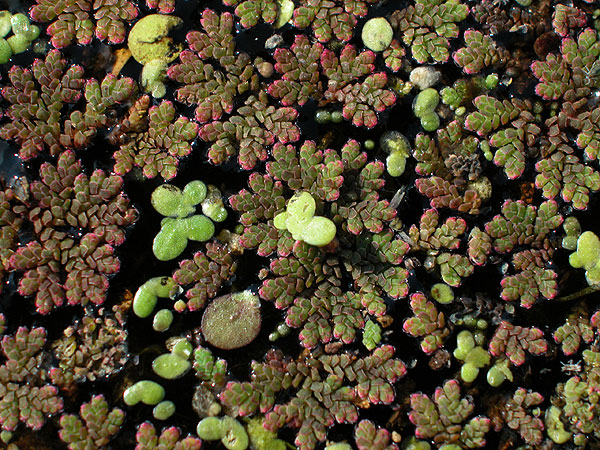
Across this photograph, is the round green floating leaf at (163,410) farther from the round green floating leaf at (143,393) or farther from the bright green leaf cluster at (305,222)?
the bright green leaf cluster at (305,222)

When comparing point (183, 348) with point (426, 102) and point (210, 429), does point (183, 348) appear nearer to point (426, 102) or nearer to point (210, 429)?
point (210, 429)

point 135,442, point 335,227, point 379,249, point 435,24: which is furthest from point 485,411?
point 435,24

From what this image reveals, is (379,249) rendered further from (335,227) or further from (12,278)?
(12,278)

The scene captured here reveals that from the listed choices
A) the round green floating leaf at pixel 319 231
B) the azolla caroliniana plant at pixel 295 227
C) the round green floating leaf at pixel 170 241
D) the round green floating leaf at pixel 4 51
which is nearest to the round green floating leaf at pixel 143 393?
the azolla caroliniana plant at pixel 295 227

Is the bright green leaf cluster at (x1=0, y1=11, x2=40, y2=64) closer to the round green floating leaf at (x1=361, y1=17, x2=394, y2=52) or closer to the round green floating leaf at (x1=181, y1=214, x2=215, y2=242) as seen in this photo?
the round green floating leaf at (x1=181, y1=214, x2=215, y2=242)

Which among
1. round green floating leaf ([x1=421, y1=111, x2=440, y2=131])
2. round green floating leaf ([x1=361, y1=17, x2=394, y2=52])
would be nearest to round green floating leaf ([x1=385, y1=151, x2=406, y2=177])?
round green floating leaf ([x1=421, y1=111, x2=440, y2=131])
